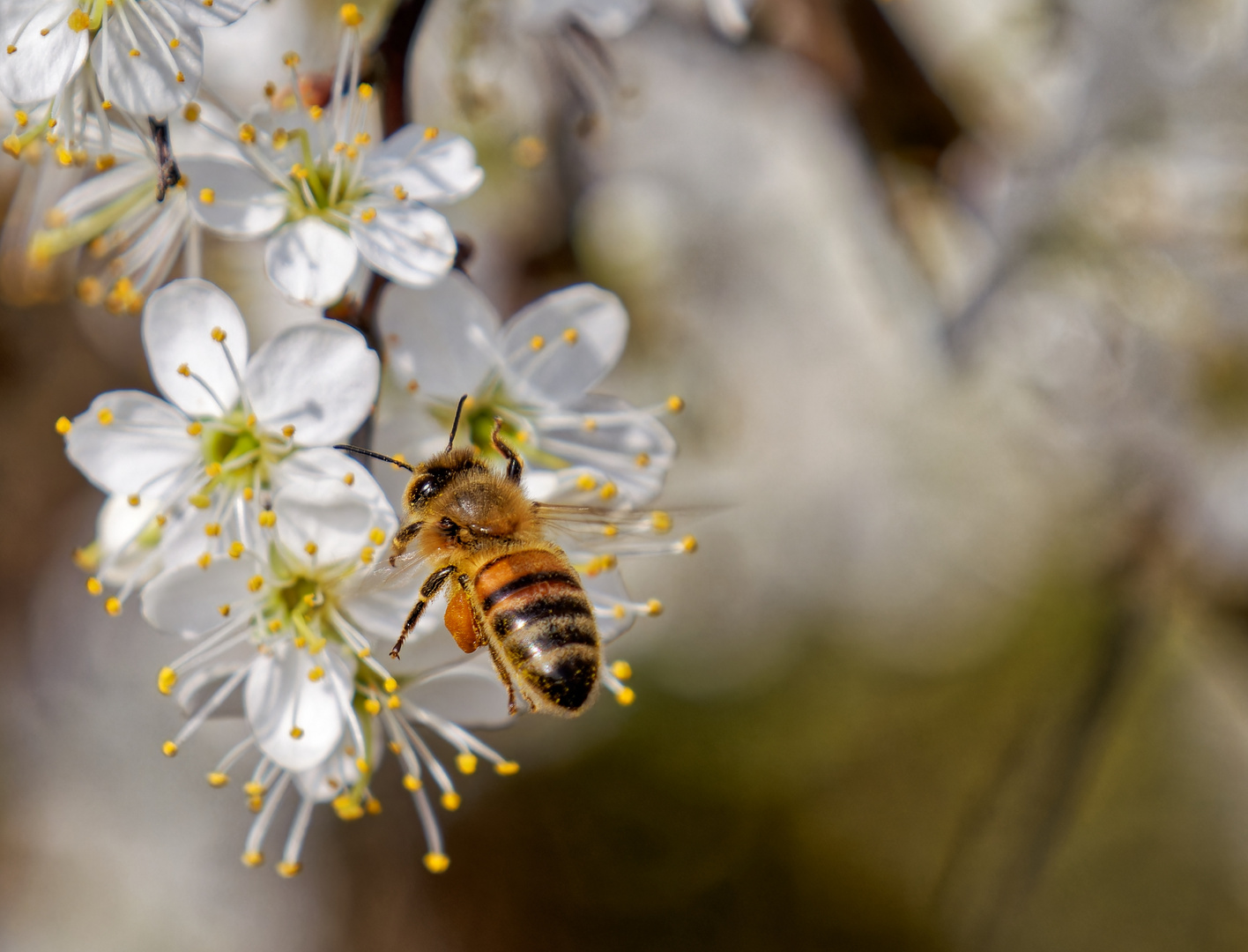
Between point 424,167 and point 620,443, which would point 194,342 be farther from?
point 620,443

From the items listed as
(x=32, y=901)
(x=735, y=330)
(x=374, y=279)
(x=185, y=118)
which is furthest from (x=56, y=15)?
(x=32, y=901)

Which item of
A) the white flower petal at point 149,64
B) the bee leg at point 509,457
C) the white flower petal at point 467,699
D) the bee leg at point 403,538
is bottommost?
the white flower petal at point 467,699

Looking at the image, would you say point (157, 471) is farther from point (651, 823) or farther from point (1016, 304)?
point (651, 823)

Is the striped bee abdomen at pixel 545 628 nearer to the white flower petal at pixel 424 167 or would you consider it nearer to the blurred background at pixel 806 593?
the white flower petal at pixel 424 167

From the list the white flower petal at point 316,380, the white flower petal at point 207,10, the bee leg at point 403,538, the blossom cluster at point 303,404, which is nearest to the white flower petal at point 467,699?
the blossom cluster at point 303,404

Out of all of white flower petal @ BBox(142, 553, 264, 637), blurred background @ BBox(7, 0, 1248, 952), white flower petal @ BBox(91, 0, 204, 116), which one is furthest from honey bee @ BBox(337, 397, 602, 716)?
blurred background @ BBox(7, 0, 1248, 952)

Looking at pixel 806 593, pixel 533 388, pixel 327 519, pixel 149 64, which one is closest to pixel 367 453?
pixel 327 519

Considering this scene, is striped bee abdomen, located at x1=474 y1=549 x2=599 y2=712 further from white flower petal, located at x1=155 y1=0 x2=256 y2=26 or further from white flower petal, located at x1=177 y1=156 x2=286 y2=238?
white flower petal, located at x1=155 y1=0 x2=256 y2=26
